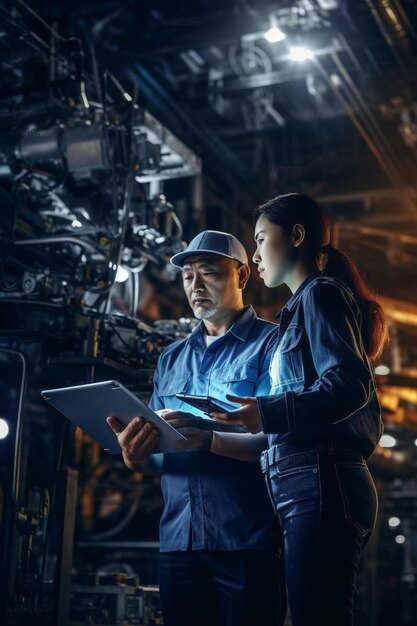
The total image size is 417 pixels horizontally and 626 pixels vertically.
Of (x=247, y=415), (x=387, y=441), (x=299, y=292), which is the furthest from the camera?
(x=387, y=441)

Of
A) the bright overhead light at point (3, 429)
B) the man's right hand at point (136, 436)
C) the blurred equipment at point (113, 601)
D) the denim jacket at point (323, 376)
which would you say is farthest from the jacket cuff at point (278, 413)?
the blurred equipment at point (113, 601)

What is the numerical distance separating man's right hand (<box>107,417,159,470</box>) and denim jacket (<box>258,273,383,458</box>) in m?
0.44

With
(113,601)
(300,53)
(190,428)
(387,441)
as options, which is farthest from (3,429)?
(387,441)

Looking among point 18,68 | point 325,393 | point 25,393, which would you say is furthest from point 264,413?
point 18,68

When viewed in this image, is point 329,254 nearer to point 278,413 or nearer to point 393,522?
point 278,413

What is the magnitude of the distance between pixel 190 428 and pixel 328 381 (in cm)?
65

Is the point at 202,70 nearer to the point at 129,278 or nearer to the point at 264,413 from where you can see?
the point at 129,278

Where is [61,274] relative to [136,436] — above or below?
above

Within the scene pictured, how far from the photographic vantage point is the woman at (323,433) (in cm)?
237

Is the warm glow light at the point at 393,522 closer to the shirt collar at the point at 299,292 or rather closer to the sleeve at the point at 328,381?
the shirt collar at the point at 299,292

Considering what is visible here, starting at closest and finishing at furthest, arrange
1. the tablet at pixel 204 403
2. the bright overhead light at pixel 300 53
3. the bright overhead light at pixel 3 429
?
the tablet at pixel 204 403
the bright overhead light at pixel 3 429
the bright overhead light at pixel 300 53

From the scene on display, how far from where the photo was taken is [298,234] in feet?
9.23

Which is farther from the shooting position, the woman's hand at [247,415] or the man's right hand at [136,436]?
the man's right hand at [136,436]

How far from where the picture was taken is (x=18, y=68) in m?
6.25
